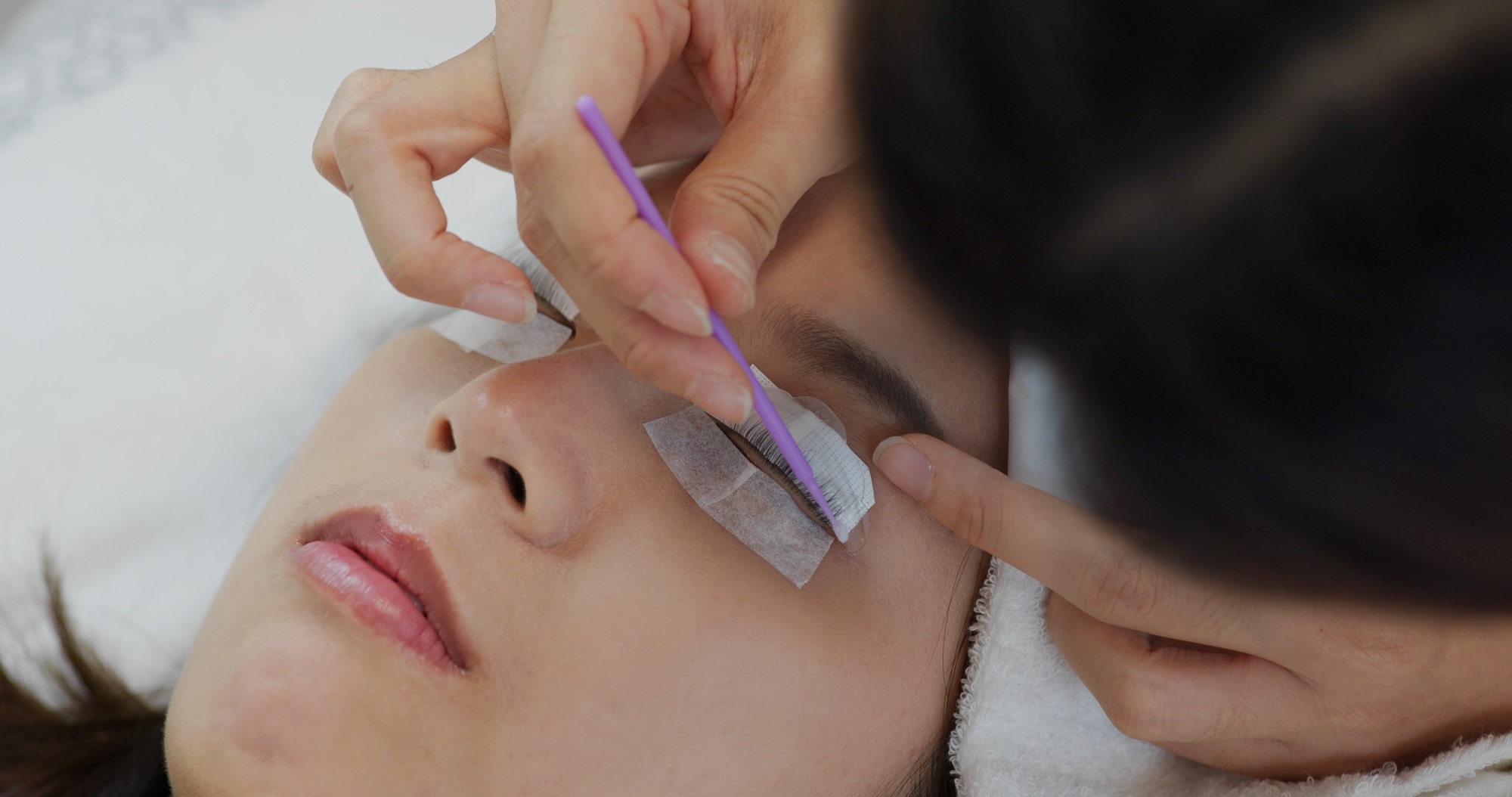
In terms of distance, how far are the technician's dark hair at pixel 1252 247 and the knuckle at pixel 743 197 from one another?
0.15m

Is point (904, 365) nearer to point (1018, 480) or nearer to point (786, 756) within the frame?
point (1018, 480)

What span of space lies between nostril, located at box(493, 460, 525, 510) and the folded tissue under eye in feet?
0.60

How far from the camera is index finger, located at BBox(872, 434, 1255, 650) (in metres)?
0.84

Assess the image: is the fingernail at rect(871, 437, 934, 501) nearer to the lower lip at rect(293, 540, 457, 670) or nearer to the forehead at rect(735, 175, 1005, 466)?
the forehead at rect(735, 175, 1005, 466)

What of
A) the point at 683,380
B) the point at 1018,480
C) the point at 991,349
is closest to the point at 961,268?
the point at 991,349

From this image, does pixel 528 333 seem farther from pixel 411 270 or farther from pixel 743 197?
pixel 743 197

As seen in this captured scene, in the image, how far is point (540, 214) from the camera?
76 cm

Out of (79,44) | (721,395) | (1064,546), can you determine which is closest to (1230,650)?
(1064,546)

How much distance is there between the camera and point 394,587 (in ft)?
2.77

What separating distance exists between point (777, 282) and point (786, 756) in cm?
45

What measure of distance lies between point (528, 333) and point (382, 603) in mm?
343

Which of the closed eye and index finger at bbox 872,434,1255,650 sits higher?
the closed eye

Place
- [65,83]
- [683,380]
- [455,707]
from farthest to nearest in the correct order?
[65,83]
[455,707]
[683,380]

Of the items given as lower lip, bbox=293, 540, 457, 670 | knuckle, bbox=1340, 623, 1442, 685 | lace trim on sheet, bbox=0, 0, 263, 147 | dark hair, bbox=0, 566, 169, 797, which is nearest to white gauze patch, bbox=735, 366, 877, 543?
lower lip, bbox=293, 540, 457, 670
